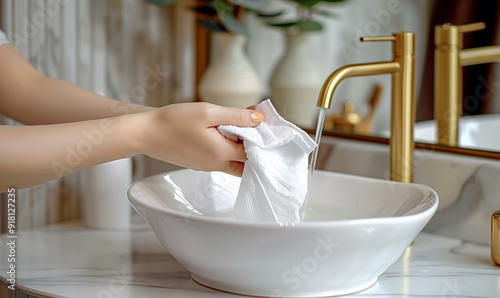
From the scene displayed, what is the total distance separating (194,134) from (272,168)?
0.32ft

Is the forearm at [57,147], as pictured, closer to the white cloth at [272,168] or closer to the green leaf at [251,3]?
the white cloth at [272,168]

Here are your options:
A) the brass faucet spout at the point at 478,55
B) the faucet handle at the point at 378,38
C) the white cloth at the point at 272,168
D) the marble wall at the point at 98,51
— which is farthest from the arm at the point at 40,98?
the brass faucet spout at the point at 478,55

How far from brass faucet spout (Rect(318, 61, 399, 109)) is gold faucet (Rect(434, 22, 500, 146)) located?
0.17 meters

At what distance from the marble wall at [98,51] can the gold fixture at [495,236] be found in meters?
0.70

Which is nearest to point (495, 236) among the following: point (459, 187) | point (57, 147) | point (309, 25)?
point (459, 187)

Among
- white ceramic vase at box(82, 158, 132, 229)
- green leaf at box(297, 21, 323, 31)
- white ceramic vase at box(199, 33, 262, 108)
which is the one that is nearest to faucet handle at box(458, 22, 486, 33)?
green leaf at box(297, 21, 323, 31)

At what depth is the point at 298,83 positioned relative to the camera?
1318 mm

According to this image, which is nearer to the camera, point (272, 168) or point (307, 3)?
point (272, 168)

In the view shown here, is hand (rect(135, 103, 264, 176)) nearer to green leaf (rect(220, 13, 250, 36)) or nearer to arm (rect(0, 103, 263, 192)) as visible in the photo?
arm (rect(0, 103, 263, 192))

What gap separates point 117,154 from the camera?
27.9 inches

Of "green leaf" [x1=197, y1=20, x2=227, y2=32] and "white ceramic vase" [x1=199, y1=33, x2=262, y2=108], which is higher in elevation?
"green leaf" [x1=197, y1=20, x2=227, y2=32]

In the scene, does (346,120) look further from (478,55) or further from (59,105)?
(59,105)

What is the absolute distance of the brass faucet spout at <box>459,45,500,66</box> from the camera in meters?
0.99

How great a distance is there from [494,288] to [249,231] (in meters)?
0.32
